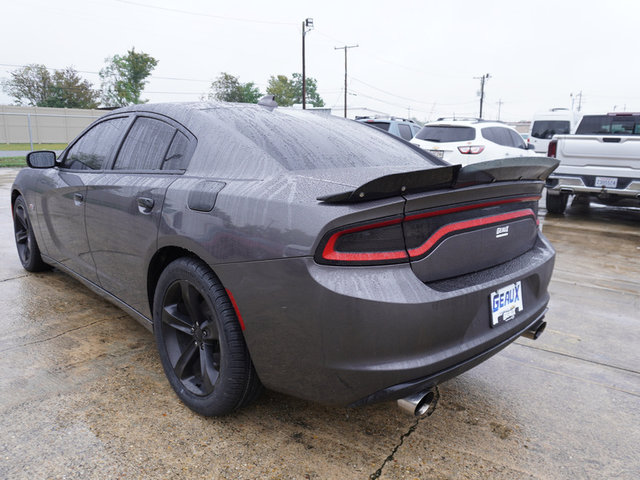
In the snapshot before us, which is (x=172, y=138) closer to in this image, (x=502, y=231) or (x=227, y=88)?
(x=502, y=231)

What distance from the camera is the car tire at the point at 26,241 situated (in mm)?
4344

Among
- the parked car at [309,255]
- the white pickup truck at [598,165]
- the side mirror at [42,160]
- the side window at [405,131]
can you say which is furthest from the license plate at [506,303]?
the side window at [405,131]

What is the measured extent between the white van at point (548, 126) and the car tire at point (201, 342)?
54.1 ft

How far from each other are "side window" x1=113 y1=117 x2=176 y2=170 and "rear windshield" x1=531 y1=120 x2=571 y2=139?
1674 cm

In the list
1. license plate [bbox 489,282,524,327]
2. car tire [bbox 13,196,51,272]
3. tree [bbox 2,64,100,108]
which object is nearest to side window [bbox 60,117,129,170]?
car tire [bbox 13,196,51,272]

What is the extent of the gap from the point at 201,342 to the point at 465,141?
344 inches

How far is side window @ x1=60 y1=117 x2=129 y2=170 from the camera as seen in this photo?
3141 millimetres

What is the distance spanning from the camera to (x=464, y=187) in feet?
6.44

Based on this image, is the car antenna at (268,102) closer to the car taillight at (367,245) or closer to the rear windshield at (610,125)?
the car taillight at (367,245)

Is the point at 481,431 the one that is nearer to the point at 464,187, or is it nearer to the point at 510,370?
the point at 510,370

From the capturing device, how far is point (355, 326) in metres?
1.70

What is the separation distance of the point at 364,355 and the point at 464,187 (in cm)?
78

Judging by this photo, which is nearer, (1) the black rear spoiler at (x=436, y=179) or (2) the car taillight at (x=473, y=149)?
(1) the black rear spoiler at (x=436, y=179)

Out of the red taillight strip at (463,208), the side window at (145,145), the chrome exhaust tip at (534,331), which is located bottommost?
the chrome exhaust tip at (534,331)
